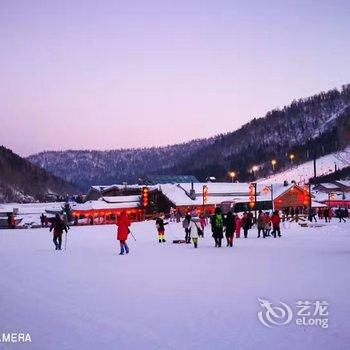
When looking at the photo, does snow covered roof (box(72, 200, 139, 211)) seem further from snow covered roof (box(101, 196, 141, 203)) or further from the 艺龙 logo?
the 艺龙 logo

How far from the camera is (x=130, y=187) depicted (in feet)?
269

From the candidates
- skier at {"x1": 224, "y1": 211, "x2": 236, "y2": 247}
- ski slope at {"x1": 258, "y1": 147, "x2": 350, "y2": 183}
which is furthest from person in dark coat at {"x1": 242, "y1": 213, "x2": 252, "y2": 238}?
ski slope at {"x1": 258, "y1": 147, "x2": 350, "y2": 183}

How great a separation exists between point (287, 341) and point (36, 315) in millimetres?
3706

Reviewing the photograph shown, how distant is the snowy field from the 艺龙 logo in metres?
0.12

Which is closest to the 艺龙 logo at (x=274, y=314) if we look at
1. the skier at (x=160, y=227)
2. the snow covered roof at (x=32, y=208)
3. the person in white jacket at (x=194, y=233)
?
the person in white jacket at (x=194, y=233)

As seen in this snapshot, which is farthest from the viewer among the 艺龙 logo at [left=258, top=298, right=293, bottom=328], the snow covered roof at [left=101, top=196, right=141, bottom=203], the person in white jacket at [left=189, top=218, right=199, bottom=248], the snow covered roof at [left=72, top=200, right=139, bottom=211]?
the snow covered roof at [left=101, top=196, right=141, bottom=203]

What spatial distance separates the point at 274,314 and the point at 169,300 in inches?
76.6

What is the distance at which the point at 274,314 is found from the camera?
23.8ft

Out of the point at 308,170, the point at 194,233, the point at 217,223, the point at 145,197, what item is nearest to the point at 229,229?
the point at 217,223

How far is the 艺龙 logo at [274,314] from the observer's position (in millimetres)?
6879

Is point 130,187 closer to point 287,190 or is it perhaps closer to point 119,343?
point 287,190

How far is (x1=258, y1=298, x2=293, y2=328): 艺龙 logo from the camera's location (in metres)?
6.88

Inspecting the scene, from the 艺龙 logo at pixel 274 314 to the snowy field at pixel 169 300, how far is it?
12cm

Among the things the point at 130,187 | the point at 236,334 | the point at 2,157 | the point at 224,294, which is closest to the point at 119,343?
the point at 236,334
